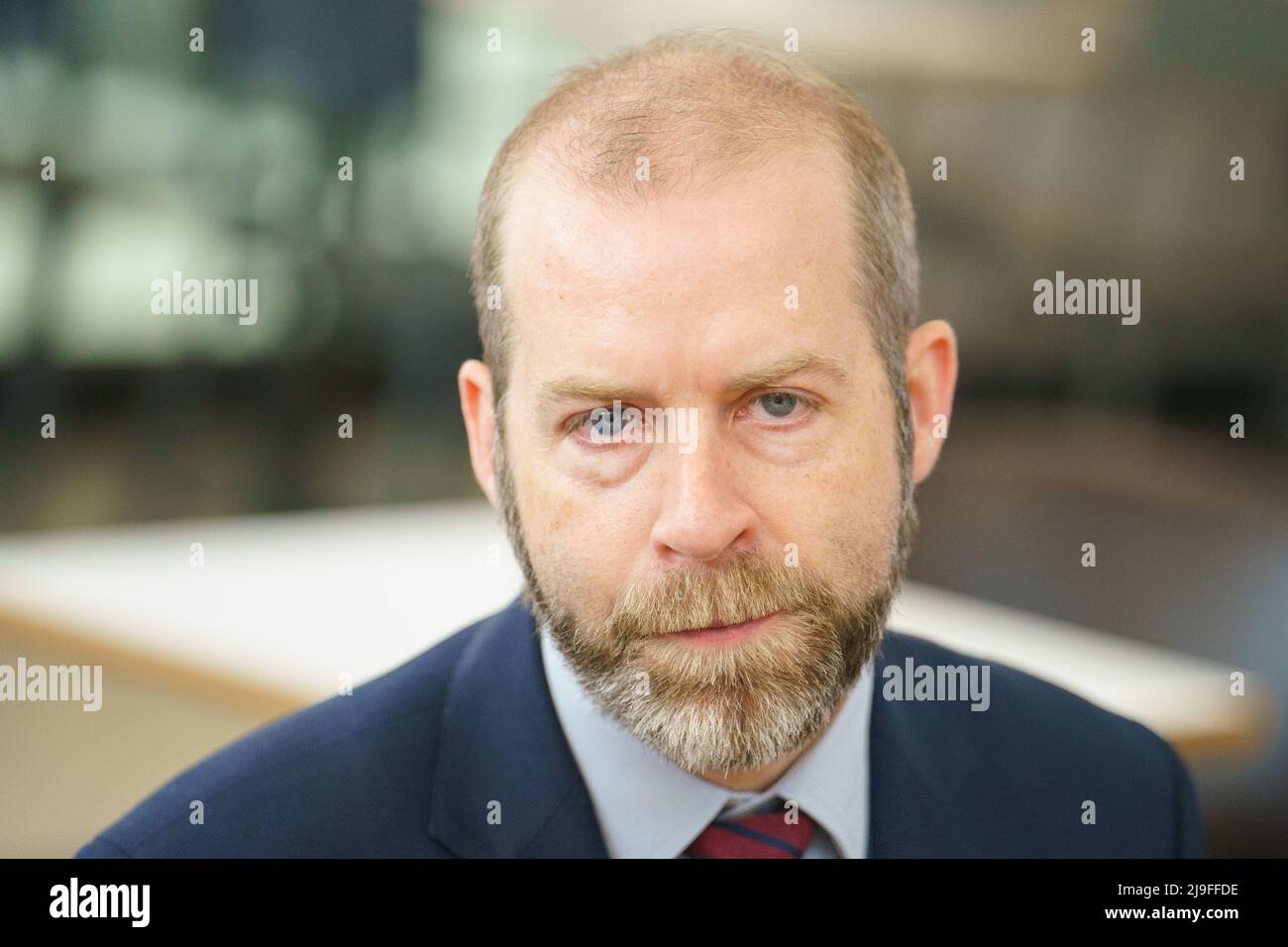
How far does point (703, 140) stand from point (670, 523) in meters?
0.56

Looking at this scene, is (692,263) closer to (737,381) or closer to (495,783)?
(737,381)

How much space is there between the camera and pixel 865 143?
1.87 meters

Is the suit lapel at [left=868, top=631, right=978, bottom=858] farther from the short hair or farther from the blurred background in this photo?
the blurred background

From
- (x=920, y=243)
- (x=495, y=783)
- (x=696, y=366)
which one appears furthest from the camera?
(x=920, y=243)

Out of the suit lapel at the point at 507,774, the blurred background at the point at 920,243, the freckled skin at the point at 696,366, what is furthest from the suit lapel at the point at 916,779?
the blurred background at the point at 920,243

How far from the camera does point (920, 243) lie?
3.03m

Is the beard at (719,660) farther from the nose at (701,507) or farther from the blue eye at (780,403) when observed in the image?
the blue eye at (780,403)

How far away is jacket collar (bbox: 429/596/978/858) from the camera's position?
176cm

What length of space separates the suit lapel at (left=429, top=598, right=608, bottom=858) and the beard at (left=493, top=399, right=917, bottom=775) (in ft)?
0.30

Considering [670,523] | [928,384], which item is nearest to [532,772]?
[670,523]

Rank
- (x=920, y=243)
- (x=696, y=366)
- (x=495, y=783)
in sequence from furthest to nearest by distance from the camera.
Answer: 1. (x=920, y=243)
2. (x=495, y=783)
3. (x=696, y=366)
